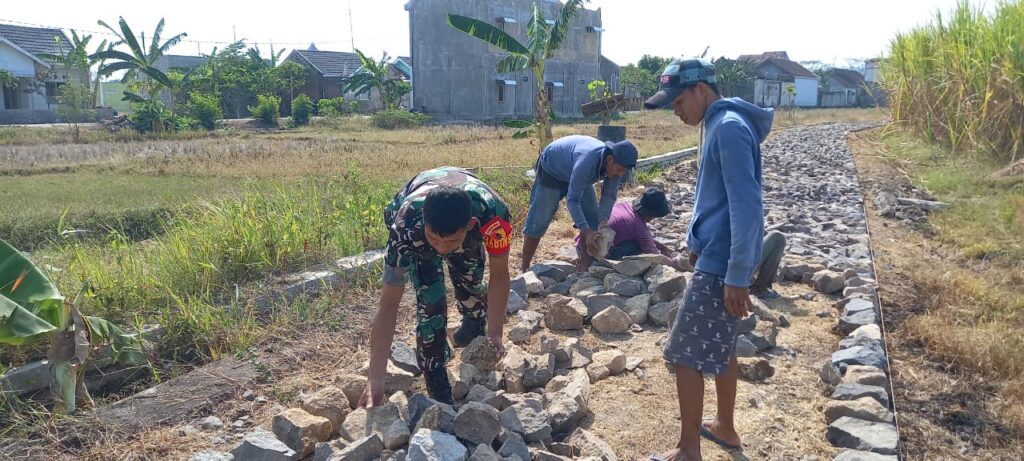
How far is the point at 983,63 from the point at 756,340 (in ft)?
33.9

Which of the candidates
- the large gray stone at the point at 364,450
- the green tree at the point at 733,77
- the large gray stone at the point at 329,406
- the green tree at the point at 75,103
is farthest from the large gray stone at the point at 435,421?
the green tree at the point at 733,77

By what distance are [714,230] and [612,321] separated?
6.14ft

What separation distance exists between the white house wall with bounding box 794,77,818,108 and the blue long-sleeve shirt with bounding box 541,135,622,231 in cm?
5386

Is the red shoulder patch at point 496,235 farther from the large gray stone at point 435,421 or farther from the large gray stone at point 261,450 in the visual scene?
the large gray stone at point 261,450

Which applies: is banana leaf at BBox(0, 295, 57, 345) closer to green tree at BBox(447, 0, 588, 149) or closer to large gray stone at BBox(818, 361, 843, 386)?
large gray stone at BBox(818, 361, 843, 386)

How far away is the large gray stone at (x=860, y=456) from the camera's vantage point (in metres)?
2.86

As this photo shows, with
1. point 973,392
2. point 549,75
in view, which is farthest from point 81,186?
point 549,75

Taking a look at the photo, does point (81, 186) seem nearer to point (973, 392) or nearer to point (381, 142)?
point (381, 142)

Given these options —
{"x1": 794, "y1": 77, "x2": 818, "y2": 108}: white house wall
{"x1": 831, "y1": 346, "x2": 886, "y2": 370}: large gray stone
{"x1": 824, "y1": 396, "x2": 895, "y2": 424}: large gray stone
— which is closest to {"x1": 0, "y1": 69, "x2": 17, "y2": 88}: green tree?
{"x1": 831, "y1": 346, "x2": 886, "y2": 370}: large gray stone

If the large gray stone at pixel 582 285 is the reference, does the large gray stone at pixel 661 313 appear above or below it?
below

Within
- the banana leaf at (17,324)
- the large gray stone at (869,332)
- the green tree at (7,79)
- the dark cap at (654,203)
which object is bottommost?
the large gray stone at (869,332)

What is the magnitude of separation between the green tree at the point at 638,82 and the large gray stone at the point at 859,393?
39930 mm

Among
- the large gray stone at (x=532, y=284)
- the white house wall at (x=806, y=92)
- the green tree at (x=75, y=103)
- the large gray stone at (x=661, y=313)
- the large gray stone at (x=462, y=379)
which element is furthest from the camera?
the white house wall at (x=806, y=92)

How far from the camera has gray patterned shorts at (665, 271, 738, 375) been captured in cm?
269
